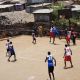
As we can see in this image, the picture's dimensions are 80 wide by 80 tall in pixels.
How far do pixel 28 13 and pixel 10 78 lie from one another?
21.7 meters

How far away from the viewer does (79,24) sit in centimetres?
3177

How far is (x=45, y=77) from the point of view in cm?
1925

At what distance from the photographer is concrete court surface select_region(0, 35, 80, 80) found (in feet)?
64.5

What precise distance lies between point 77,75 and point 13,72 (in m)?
4.35

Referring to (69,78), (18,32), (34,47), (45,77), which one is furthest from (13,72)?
(18,32)

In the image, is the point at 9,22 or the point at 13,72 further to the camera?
the point at 9,22

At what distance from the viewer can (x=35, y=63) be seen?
2262 centimetres

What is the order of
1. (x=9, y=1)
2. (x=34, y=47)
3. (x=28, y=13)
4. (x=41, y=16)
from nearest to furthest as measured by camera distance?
(x=34, y=47) → (x=41, y=16) → (x=28, y=13) → (x=9, y=1)

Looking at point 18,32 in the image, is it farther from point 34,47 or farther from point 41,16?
point 34,47

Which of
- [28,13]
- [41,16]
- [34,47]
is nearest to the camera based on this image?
[34,47]

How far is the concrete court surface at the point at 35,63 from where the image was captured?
774 inches

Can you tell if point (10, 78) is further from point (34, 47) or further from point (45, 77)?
point (34, 47)

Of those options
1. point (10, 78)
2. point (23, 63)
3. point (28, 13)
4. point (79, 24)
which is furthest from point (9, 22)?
point (10, 78)

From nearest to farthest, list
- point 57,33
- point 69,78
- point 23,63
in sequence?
point 69,78
point 23,63
point 57,33
